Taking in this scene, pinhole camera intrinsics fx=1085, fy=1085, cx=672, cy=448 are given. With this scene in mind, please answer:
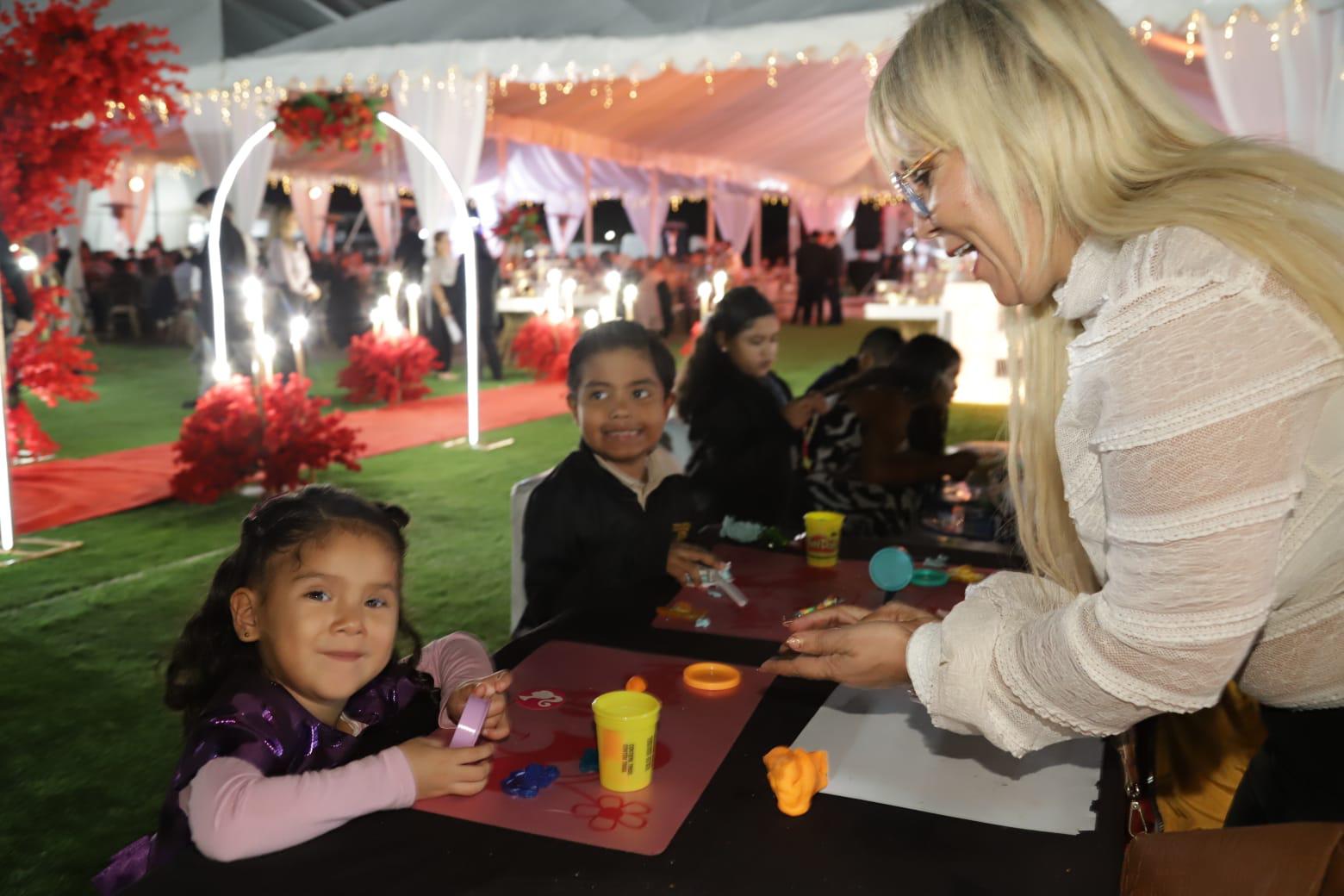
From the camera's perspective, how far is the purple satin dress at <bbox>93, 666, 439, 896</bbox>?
1.40 meters

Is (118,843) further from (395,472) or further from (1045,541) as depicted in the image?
(395,472)

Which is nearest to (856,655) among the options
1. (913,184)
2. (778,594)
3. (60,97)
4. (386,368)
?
(913,184)

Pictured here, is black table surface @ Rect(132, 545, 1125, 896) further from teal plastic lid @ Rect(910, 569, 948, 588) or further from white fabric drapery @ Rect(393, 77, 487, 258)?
white fabric drapery @ Rect(393, 77, 487, 258)

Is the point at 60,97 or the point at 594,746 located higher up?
the point at 60,97

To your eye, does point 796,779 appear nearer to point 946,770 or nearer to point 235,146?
point 946,770

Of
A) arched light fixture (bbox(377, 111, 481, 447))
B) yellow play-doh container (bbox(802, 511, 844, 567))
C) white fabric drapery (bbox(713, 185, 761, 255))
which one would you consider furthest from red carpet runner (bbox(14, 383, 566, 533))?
white fabric drapery (bbox(713, 185, 761, 255))

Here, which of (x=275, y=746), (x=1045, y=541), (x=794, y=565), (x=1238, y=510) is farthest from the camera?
(x=794, y=565)

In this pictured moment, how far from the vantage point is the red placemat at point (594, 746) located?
49.5 inches

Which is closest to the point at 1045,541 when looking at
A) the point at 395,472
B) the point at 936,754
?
the point at 936,754

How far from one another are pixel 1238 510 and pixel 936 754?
588 millimetres

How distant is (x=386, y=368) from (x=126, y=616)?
19.4 feet

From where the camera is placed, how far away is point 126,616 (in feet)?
13.9

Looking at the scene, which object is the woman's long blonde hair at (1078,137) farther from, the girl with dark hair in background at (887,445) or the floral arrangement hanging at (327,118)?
the floral arrangement hanging at (327,118)

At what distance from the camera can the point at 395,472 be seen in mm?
7023
